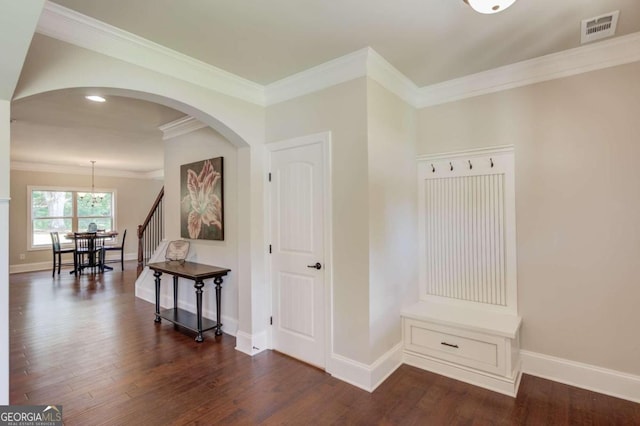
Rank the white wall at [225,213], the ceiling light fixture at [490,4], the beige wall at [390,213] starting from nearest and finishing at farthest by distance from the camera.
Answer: the ceiling light fixture at [490,4] → the beige wall at [390,213] → the white wall at [225,213]

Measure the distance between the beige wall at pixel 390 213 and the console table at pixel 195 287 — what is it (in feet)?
6.12

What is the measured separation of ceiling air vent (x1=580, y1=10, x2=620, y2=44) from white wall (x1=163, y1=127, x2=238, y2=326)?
322 centimetres

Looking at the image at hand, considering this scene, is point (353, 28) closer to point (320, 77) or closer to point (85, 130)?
point (320, 77)

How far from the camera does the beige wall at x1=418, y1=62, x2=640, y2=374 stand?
2404 millimetres

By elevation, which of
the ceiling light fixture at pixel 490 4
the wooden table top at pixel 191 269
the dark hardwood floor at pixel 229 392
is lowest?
the dark hardwood floor at pixel 229 392

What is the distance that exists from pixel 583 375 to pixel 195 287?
143 inches


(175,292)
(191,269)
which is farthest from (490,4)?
(175,292)

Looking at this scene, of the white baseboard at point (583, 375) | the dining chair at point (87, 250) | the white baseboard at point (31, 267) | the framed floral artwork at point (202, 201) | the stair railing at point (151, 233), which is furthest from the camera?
the white baseboard at point (31, 267)

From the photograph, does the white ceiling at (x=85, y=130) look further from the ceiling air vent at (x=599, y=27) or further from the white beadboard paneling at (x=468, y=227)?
the ceiling air vent at (x=599, y=27)

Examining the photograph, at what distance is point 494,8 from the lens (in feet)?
5.62

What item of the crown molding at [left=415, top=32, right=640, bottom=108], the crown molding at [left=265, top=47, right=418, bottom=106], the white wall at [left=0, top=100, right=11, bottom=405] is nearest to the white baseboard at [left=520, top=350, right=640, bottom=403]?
the crown molding at [left=415, top=32, right=640, bottom=108]

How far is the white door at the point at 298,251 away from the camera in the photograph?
2879 mm

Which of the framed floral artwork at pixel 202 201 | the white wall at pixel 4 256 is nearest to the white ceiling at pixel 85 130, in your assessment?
the white wall at pixel 4 256

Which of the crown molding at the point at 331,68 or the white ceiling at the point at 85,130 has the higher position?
the white ceiling at the point at 85,130
